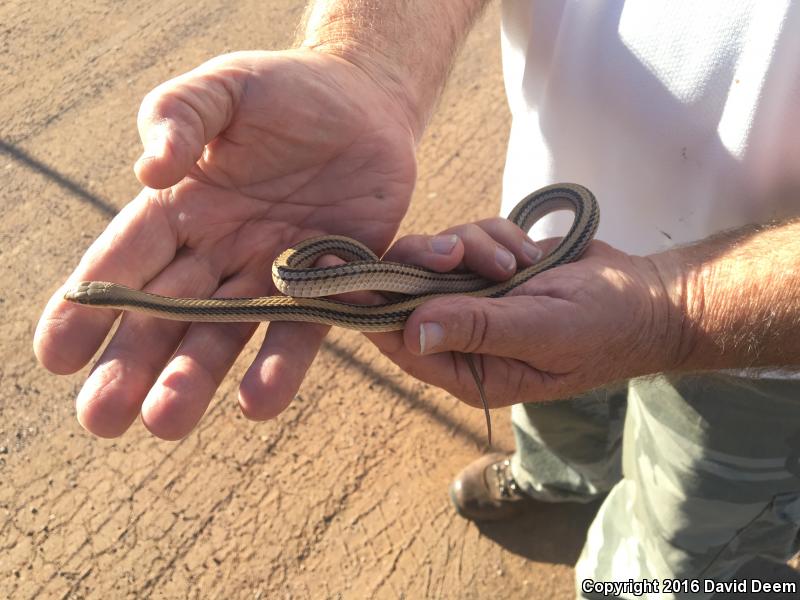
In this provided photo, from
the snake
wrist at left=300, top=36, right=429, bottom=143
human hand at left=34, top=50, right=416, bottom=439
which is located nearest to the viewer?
human hand at left=34, top=50, right=416, bottom=439

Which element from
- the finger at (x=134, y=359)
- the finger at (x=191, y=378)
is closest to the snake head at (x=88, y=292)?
the finger at (x=134, y=359)

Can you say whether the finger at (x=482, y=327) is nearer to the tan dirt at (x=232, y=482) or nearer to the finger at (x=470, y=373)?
the finger at (x=470, y=373)

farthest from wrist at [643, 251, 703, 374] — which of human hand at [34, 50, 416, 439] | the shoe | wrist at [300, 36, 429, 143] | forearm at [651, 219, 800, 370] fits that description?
the shoe

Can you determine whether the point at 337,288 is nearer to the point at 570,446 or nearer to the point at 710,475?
the point at 710,475

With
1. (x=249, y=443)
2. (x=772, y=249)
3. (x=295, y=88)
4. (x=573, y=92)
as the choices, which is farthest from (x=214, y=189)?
(x=772, y=249)

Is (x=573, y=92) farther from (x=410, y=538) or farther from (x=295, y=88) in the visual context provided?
(x=410, y=538)

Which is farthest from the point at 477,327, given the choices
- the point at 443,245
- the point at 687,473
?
the point at 687,473

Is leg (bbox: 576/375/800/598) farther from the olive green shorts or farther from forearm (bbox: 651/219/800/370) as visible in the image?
forearm (bbox: 651/219/800/370)
